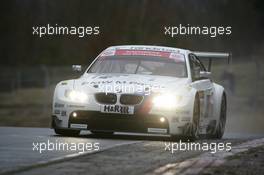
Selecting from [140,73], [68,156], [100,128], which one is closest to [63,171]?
[68,156]

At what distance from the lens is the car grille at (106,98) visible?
13.9 meters

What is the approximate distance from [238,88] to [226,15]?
892 centimetres

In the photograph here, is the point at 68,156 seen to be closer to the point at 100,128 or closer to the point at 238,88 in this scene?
the point at 100,128

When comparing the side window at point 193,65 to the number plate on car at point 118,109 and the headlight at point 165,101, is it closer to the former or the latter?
the headlight at point 165,101

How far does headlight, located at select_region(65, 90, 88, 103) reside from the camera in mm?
14048

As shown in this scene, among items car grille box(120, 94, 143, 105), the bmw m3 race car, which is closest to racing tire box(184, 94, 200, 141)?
the bmw m3 race car

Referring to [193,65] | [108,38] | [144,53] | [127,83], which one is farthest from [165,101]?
[108,38]

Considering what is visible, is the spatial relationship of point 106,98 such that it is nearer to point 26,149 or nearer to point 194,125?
point 194,125

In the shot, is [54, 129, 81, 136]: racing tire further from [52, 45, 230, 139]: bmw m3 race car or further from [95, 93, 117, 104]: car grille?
[95, 93, 117, 104]: car grille

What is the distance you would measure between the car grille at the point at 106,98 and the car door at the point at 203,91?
1.32 m

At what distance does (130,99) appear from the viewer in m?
13.9

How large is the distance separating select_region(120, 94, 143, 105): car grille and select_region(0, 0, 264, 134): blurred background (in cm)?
2320

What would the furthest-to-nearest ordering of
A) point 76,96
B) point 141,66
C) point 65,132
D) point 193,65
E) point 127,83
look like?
point 193,65, point 141,66, point 65,132, point 76,96, point 127,83

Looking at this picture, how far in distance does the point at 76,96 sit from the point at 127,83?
2.49 feet
